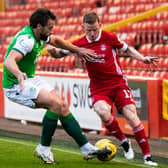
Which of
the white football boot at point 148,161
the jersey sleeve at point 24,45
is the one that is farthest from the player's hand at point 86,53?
the white football boot at point 148,161

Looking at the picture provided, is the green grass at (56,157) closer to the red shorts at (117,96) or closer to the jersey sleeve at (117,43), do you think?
the red shorts at (117,96)

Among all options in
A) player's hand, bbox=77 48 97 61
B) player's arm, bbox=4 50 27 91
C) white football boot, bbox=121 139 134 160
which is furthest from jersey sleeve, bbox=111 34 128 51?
player's arm, bbox=4 50 27 91

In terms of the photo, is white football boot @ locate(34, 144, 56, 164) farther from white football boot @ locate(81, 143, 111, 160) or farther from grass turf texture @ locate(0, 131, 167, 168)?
white football boot @ locate(81, 143, 111, 160)

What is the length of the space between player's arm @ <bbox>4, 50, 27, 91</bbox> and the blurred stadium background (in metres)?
3.55

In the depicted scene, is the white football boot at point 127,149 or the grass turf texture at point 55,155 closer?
the grass turf texture at point 55,155

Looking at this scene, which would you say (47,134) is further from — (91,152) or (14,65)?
(14,65)

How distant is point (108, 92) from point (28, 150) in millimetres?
1344

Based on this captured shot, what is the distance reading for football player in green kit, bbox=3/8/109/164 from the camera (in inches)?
262

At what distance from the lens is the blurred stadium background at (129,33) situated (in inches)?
382

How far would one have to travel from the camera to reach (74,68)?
44.0 ft

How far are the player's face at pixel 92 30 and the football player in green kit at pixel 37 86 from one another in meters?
0.67

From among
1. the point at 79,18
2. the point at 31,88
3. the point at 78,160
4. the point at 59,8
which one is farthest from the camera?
the point at 59,8

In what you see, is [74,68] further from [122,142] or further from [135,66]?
[122,142]

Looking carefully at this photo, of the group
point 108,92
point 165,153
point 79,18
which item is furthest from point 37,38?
point 79,18
